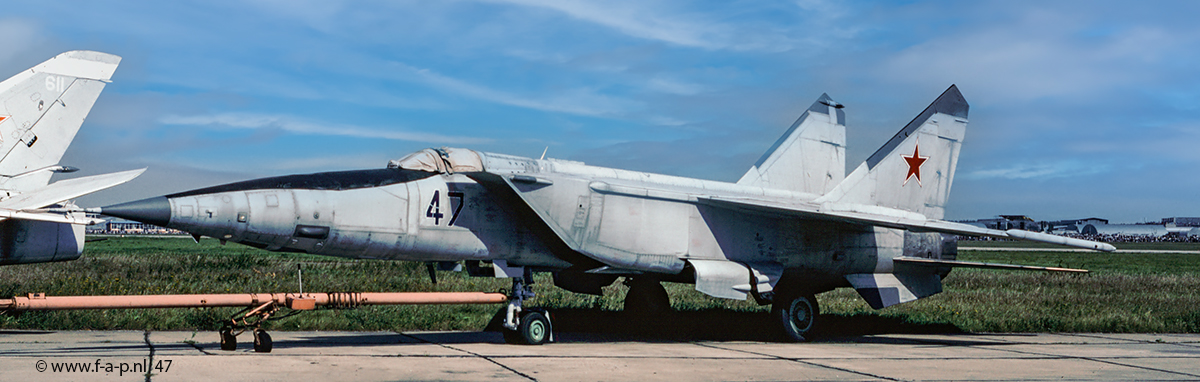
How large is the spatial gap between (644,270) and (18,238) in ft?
28.6

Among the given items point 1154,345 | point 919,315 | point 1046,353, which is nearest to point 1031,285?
point 919,315

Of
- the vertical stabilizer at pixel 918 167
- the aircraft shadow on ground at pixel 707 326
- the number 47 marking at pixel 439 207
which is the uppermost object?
the vertical stabilizer at pixel 918 167

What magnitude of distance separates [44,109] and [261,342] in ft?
23.8

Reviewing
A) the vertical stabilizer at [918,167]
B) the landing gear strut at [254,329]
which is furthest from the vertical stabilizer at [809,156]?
the landing gear strut at [254,329]

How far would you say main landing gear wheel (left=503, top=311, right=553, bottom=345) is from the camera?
36.8 feet

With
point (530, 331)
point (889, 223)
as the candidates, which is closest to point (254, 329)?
point (530, 331)

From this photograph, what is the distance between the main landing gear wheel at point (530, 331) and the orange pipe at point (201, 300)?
0.55 m

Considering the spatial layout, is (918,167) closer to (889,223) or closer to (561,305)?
(889,223)

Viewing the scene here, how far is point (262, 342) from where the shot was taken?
31.8 feet

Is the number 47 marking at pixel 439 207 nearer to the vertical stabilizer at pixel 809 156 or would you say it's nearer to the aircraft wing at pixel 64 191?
the aircraft wing at pixel 64 191

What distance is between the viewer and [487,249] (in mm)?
11125

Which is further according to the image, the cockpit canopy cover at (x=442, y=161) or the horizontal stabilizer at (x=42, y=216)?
the horizontal stabilizer at (x=42, y=216)

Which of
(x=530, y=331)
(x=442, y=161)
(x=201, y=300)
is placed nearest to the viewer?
(x=201, y=300)

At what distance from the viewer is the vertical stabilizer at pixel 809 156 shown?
15859 mm
